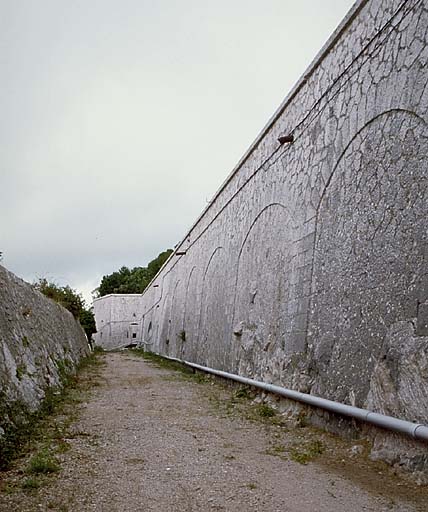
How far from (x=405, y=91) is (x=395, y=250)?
1123 mm

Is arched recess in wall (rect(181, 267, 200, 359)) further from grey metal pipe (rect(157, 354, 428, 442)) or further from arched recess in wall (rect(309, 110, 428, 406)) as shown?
arched recess in wall (rect(309, 110, 428, 406))

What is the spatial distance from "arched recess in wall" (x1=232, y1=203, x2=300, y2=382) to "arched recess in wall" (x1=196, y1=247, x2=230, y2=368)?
92cm

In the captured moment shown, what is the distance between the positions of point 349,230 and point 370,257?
48 cm

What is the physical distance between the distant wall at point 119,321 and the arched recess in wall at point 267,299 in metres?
27.7

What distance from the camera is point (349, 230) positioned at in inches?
171

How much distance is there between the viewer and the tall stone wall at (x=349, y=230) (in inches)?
Answer: 133

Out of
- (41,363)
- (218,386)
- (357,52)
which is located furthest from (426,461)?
(218,386)

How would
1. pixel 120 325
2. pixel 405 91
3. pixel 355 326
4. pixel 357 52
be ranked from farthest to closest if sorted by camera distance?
pixel 120 325
pixel 357 52
pixel 355 326
pixel 405 91

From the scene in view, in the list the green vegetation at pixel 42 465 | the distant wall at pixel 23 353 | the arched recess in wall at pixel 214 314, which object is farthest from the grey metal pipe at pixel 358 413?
the arched recess in wall at pixel 214 314

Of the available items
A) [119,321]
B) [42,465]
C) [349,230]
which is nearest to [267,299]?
[349,230]

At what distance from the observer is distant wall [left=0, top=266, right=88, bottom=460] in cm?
383

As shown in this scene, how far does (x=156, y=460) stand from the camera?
3408mm

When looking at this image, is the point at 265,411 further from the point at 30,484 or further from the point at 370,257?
the point at 30,484

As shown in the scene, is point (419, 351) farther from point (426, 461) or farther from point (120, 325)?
point (120, 325)
